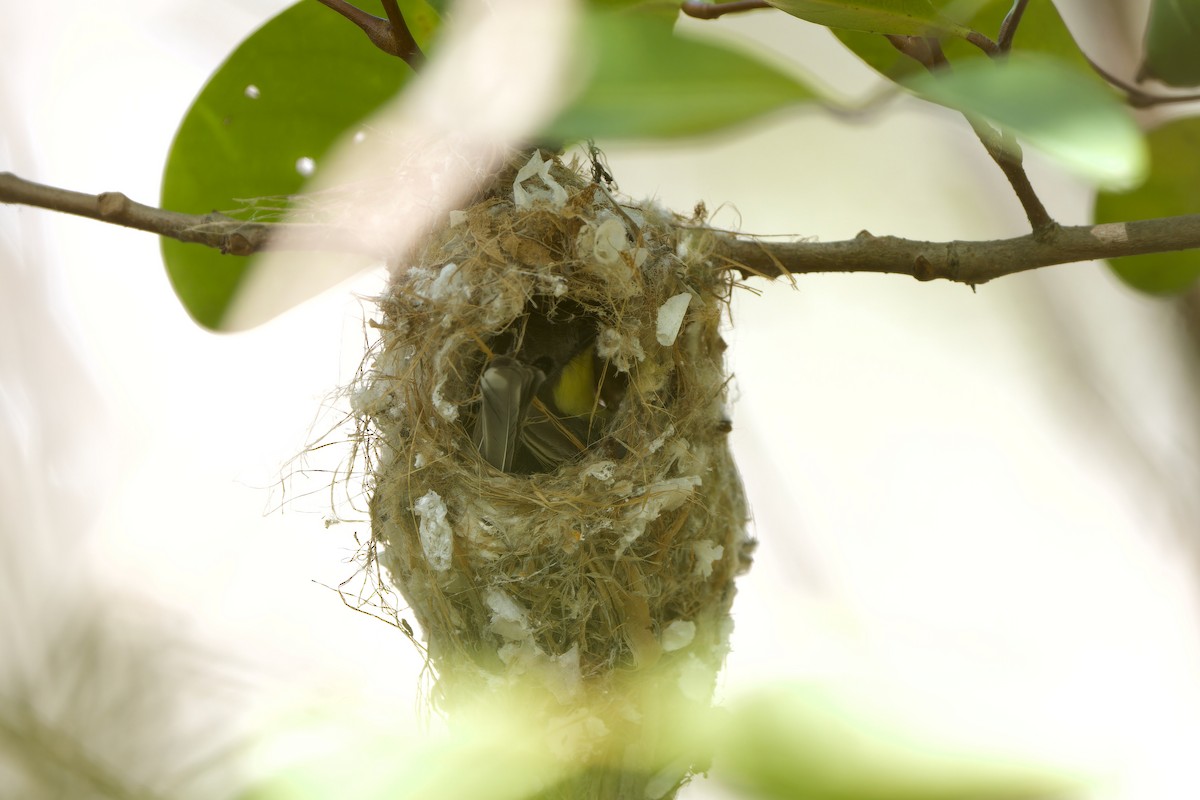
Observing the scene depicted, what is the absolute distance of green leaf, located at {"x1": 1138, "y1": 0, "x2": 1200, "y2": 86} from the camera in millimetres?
1002

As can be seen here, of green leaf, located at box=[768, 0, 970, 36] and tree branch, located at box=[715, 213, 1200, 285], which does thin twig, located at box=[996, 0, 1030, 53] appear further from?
tree branch, located at box=[715, 213, 1200, 285]

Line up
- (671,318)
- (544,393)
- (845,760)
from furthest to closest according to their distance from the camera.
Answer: (544,393) → (671,318) → (845,760)

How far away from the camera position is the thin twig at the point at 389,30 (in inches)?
37.2

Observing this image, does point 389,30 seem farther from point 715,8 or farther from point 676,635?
point 676,635

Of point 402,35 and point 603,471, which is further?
point 603,471

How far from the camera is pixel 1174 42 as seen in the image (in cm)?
103

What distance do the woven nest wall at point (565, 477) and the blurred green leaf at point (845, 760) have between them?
678mm

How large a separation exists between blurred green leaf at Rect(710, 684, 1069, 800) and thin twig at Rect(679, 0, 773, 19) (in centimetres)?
78

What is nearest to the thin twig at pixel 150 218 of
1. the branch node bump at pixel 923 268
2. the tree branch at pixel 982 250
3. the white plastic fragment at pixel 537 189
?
the white plastic fragment at pixel 537 189

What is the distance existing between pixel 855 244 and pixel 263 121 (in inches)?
29.1

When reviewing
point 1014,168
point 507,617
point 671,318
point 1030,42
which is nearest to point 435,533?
point 507,617

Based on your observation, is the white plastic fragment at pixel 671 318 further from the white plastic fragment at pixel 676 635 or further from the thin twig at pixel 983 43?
the thin twig at pixel 983 43

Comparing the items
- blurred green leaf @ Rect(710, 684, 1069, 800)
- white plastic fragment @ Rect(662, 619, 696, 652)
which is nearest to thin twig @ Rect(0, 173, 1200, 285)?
white plastic fragment @ Rect(662, 619, 696, 652)

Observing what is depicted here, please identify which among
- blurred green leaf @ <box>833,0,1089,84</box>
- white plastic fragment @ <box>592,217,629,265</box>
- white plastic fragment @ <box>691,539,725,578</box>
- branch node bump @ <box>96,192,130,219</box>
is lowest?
white plastic fragment @ <box>691,539,725,578</box>
